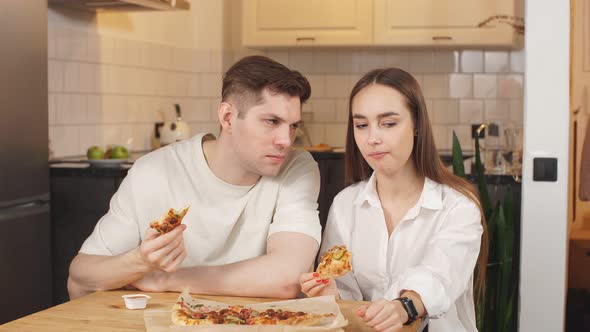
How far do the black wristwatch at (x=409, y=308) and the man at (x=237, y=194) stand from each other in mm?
363

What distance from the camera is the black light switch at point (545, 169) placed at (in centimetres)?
300

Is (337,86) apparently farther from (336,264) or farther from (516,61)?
(336,264)

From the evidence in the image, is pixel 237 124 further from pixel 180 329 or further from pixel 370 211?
pixel 180 329

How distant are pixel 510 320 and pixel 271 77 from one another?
5.52 ft

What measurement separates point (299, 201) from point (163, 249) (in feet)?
1.70

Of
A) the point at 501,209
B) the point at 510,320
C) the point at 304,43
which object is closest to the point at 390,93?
the point at 501,209

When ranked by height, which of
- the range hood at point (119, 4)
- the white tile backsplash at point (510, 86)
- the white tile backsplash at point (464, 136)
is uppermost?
the range hood at point (119, 4)

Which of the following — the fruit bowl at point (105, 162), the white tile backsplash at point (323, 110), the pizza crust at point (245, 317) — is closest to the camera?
the pizza crust at point (245, 317)

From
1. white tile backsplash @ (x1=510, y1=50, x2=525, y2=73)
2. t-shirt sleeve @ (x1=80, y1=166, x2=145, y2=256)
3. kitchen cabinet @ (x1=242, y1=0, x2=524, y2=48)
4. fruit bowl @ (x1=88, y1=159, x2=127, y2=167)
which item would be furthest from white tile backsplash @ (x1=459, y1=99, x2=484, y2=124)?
t-shirt sleeve @ (x1=80, y1=166, x2=145, y2=256)

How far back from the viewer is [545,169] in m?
3.01

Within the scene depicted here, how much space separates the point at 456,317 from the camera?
7.53ft

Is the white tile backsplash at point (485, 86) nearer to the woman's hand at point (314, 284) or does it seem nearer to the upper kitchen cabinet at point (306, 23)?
the upper kitchen cabinet at point (306, 23)

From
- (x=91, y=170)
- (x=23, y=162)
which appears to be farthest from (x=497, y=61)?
(x=23, y=162)

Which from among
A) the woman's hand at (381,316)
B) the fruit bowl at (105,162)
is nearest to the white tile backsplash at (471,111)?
the fruit bowl at (105,162)
